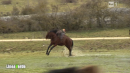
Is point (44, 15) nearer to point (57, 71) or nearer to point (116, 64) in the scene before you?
point (116, 64)

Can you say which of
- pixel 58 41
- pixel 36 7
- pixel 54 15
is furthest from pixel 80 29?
pixel 58 41

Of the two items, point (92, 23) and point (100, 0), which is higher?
point (100, 0)

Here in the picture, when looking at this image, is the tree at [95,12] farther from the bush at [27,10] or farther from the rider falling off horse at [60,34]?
the rider falling off horse at [60,34]

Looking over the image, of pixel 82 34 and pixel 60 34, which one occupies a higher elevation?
pixel 60 34

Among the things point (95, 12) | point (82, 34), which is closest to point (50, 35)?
point (82, 34)

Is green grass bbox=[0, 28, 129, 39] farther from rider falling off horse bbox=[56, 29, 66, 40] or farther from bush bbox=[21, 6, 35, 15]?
rider falling off horse bbox=[56, 29, 66, 40]

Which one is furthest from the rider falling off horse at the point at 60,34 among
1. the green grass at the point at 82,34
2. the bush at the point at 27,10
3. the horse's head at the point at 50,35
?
the bush at the point at 27,10

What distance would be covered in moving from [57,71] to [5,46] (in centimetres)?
2044

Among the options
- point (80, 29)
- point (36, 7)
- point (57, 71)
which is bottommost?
point (80, 29)

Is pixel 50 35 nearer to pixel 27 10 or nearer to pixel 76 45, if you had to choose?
pixel 76 45

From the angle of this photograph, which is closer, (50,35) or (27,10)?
(50,35)

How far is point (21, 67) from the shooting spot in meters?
10.4

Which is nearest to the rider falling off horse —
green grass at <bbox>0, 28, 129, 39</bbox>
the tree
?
green grass at <bbox>0, 28, 129, 39</bbox>

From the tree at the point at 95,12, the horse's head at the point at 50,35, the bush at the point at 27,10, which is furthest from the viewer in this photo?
the bush at the point at 27,10
